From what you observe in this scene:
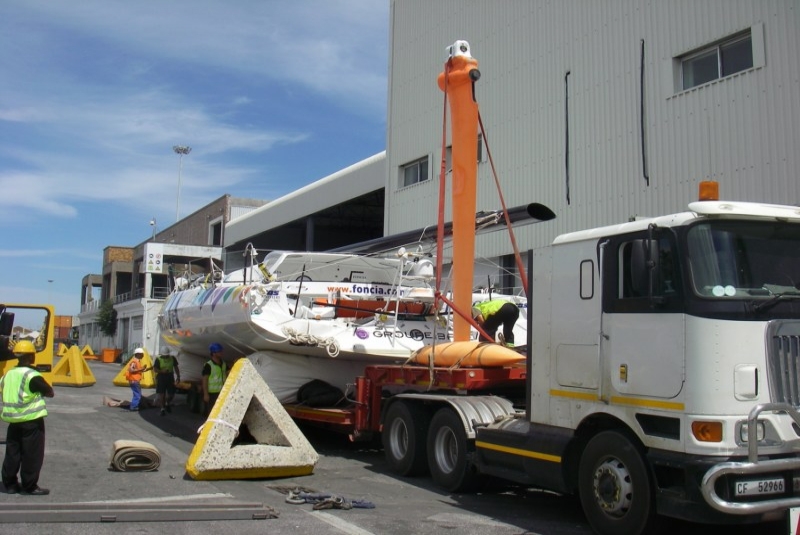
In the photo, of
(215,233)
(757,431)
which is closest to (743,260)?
(757,431)

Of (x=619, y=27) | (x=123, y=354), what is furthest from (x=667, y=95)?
(x=123, y=354)

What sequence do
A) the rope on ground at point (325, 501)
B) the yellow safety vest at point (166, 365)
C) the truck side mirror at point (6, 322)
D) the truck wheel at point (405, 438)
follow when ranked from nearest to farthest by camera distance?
the rope on ground at point (325, 501) → the truck wheel at point (405, 438) → the truck side mirror at point (6, 322) → the yellow safety vest at point (166, 365)

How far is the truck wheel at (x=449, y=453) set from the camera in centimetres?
805

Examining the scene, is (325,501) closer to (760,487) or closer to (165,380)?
(760,487)

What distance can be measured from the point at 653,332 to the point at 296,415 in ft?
22.2

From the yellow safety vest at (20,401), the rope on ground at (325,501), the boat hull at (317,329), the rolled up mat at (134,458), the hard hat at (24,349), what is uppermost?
the boat hull at (317,329)

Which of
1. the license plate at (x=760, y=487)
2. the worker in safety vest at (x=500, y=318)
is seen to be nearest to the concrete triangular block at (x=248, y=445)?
the worker in safety vest at (x=500, y=318)

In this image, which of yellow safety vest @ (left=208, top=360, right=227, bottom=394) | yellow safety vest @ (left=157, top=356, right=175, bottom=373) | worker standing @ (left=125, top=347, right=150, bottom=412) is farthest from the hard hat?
worker standing @ (left=125, top=347, right=150, bottom=412)

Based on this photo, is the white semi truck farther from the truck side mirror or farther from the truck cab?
the truck side mirror

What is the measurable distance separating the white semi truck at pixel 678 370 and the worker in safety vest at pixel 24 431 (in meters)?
4.65

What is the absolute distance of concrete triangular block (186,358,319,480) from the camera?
852 cm

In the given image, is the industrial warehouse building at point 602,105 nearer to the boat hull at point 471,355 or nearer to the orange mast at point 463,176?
the orange mast at point 463,176

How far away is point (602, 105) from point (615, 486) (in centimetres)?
1111

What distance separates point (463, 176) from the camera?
1045 cm
